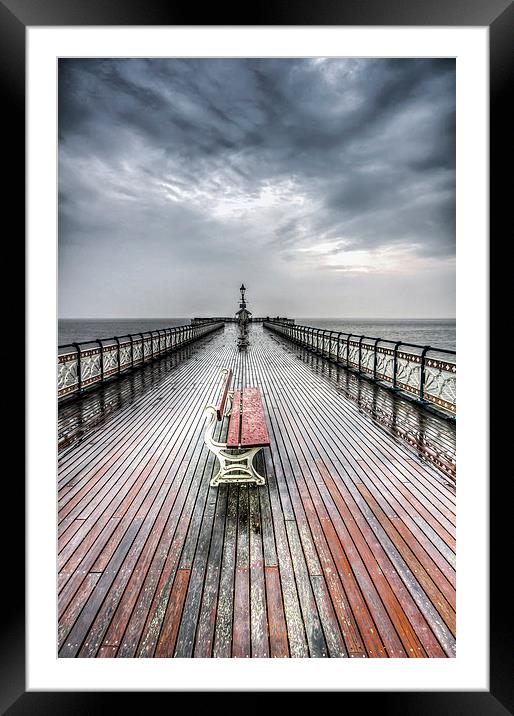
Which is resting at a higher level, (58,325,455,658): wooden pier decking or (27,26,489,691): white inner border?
(27,26,489,691): white inner border

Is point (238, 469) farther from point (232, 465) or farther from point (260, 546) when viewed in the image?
point (260, 546)

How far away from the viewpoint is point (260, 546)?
2.23 metres

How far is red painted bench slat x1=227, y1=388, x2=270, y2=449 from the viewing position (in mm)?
2859

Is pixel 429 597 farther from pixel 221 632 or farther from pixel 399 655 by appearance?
pixel 221 632

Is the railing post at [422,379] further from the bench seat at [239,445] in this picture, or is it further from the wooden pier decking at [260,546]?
the bench seat at [239,445]

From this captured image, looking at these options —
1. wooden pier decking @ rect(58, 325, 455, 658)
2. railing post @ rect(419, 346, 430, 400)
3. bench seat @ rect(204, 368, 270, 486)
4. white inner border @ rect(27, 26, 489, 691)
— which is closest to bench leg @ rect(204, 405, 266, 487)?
bench seat @ rect(204, 368, 270, 486)

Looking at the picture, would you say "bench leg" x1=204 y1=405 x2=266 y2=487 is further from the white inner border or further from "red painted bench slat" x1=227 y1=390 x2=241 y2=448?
the white inner border

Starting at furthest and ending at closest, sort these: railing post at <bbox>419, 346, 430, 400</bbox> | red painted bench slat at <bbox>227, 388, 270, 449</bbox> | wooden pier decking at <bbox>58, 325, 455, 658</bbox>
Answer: railing post at <bbox>419, 346, 430, 400</bbox> < red painted bench slat at <bbox>227, 388, 270, 449</bbox> < wooden pier decking at <bbox>58, 325, 455, 658</bbox>

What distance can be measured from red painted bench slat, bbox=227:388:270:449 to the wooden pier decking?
0.56 metres
